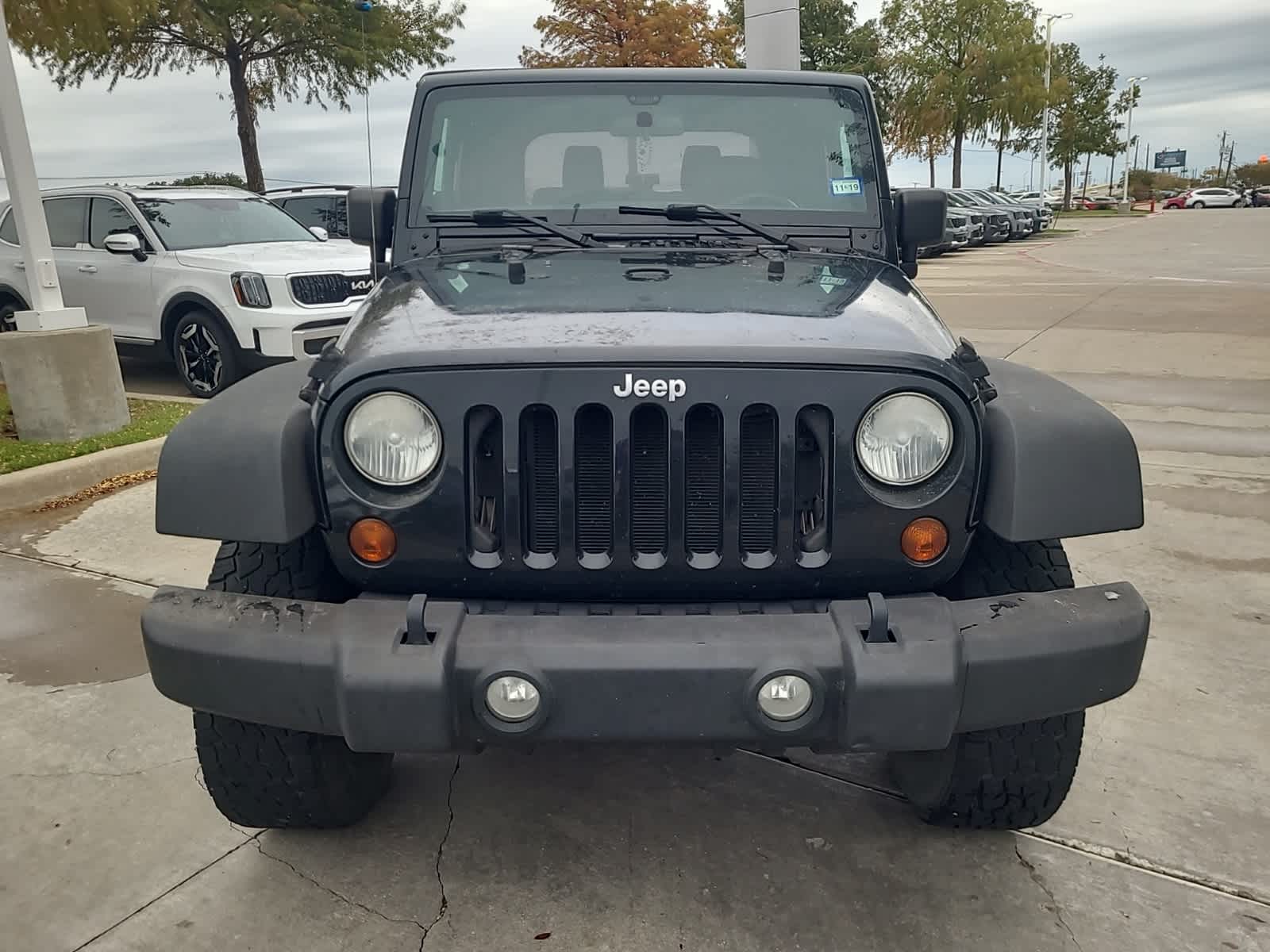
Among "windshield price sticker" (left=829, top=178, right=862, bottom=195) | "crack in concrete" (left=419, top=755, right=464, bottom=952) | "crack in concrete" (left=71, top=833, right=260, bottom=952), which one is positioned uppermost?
"windshield price sticker" (left=829, top=178, right=862, bottom=195)

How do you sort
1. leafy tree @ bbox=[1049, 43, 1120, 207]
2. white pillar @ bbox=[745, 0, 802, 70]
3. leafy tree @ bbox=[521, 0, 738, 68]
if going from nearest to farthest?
white pillar @ bbox=[745, 0, 802, 70], leafy tree @ bbox=[521, 0, 738, 68], leafy tree @ bbox=[1049, 43, 1120, 207]

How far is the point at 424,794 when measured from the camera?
288 centimetres

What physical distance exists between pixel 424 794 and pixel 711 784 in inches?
30.3

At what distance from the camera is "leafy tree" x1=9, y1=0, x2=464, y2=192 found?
17.6 meters

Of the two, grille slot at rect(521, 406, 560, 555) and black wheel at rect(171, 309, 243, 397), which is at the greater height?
grille slot at rect(521, 406, 560, 555)

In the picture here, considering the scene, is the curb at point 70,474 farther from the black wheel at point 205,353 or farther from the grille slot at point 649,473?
the grille slot at point 649,473

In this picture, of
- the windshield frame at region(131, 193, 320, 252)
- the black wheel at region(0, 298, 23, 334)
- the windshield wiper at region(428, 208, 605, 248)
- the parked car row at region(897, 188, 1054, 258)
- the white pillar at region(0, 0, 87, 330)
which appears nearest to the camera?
the windshield wiper at region(428, 208, 605, 248)

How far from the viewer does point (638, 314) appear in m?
2.32

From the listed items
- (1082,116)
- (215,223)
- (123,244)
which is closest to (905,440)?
(123,244)

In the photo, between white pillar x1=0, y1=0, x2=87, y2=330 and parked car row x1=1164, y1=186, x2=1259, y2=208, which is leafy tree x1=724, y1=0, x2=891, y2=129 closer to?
white pillar x1=0, y1=0, x2=87, y2=330

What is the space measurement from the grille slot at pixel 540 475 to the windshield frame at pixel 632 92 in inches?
47.7

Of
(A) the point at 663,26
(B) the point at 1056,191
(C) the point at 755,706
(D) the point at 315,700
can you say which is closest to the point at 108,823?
(D) the point at 315,700

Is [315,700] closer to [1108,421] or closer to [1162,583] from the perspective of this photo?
[1108,421]

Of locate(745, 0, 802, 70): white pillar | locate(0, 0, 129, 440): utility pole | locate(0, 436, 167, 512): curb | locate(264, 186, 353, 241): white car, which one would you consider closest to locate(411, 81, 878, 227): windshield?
locate(0, 436, 167, 512): curb
